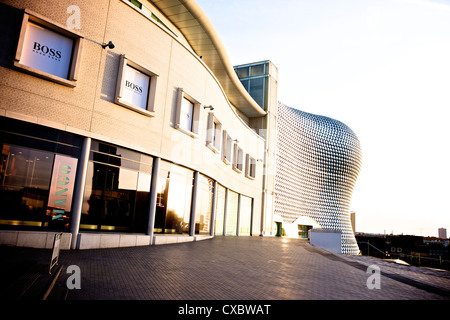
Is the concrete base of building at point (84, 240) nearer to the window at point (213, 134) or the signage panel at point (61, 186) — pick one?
the signage panel at point (61, 186)

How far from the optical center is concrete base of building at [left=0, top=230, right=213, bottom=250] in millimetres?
9836

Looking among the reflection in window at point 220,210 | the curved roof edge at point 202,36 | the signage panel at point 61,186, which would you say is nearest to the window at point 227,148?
the reflection in window at point 220,210

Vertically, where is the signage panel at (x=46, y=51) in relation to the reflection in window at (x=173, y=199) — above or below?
above

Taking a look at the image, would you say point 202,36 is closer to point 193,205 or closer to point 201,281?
point 193,205

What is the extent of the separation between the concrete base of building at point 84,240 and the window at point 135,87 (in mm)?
5444

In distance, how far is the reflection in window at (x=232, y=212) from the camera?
90.5 feet

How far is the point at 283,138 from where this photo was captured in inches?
3167

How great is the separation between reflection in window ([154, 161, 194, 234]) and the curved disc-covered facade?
5844 centimetres

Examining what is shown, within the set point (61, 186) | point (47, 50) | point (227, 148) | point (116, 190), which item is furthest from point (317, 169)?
point (47, 50)

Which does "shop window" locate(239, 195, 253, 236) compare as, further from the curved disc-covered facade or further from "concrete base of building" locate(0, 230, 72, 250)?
the curved disc-covered facade

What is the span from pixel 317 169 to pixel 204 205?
82.3 metres

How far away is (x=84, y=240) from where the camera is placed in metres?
11.4

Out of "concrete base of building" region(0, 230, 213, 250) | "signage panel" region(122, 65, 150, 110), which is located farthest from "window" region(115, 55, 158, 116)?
"concrete base of building" region(0, 230, 213, 250)
